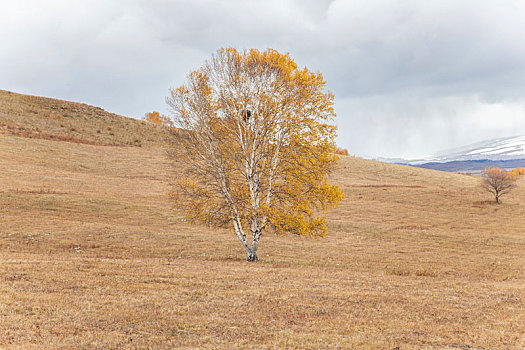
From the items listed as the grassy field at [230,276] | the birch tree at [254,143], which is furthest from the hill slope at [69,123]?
the birch tree at [254,143]

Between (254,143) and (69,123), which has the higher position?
(69,123)

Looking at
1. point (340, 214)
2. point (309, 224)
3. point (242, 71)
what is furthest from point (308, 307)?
point (340, 214)

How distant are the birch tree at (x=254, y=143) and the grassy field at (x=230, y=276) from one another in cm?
343

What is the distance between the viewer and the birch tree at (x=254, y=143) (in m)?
25.4

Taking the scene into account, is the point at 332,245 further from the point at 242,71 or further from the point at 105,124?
the point at 105,124

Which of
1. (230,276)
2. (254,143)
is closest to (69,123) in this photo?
(254,143)

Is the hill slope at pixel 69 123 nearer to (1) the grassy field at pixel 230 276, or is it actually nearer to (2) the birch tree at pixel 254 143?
(1) the grassy field at pixel 230 276

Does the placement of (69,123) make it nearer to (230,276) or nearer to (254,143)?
(254,143)

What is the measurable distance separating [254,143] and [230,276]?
10.3 metres

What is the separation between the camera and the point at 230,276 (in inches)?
724

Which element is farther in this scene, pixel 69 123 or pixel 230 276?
pixel 69 123

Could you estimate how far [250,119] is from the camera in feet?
85.3

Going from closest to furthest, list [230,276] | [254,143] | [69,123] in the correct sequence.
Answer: [230,276]
[254,143]
[69,123]

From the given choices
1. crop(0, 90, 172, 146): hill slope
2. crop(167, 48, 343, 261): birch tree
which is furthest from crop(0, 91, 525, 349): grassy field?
crop(0, 90, 172, 146): hill slope
